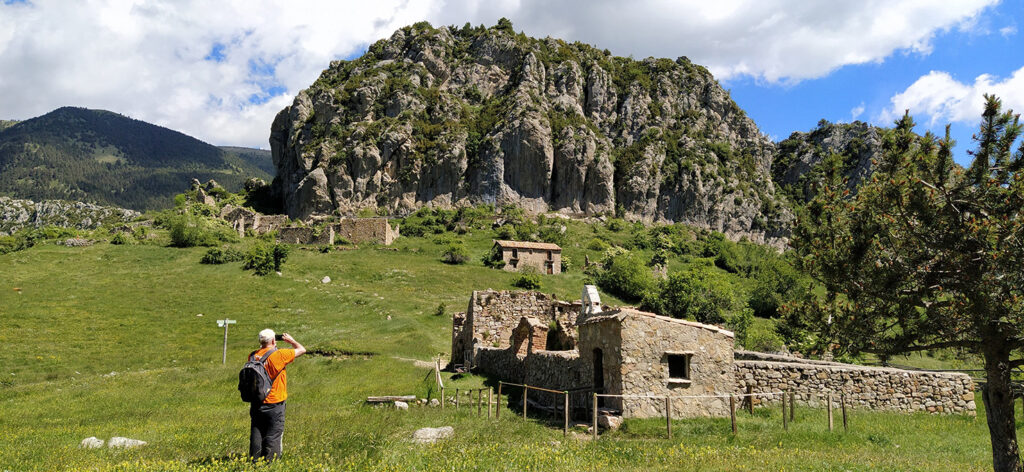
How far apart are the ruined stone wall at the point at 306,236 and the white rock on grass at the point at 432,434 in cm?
6588

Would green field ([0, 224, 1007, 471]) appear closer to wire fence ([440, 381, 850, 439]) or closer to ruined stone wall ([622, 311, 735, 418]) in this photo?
wire fence ([440, 381, 850, 439])

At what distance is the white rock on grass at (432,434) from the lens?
1020 cm

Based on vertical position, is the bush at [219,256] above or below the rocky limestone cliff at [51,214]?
below

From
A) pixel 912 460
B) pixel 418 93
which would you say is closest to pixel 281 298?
pixel 912 460

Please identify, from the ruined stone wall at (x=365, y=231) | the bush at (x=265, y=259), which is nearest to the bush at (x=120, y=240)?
the bush at (x=265, y=259)

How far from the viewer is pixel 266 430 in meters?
7.48

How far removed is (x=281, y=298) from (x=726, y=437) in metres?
38.5

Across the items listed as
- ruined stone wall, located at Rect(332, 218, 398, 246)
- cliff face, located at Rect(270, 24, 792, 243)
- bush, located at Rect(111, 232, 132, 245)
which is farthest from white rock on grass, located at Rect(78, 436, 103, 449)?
cliff face, located at Rect(270, 24, 792, 243)

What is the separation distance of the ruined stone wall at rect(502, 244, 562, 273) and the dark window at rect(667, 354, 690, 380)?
49.9 m

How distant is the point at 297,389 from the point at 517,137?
102 meters

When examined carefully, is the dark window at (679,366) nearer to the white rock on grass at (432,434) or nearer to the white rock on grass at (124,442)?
the white rock on grass at (432,434)

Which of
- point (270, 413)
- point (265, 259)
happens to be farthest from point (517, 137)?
point (270, 413)

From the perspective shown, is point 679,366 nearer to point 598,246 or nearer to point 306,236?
point 306,236

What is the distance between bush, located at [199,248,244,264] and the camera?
55.2 m
